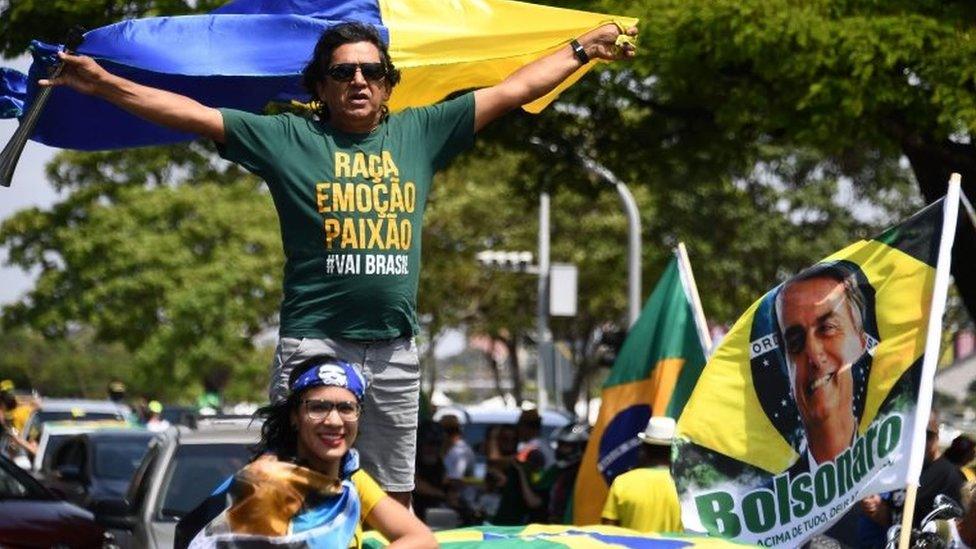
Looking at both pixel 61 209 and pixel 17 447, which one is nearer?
pixel 17 447

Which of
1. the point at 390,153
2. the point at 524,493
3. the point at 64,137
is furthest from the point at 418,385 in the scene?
the point at 524,493

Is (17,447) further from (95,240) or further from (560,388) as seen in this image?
(95,240)

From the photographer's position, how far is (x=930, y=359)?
753 cm

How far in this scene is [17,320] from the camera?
5553cm

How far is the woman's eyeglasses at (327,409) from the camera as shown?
533cm

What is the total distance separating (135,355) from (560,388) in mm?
27859

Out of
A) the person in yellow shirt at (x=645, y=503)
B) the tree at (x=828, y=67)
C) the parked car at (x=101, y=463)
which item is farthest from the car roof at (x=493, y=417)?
the person in yellow shirt at (x=645, y=503)

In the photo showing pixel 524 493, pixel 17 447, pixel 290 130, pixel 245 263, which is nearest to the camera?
pixel 290 130

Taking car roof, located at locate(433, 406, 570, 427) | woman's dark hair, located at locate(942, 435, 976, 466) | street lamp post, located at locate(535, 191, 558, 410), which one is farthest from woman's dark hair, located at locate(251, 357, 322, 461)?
street lamp post, located at locate(535, 191, 558, 410)

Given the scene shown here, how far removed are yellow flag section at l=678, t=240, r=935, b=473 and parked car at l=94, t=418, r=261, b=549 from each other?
14.1 feet

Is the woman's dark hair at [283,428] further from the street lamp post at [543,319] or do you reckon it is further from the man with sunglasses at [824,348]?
the street lamp post at [543,319]

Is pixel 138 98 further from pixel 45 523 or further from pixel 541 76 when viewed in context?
pixel 45 523

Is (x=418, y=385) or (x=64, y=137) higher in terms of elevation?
(x=64, y=137)

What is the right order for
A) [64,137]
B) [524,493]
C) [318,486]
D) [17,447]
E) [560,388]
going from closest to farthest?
[318,486] → [64,137] → [524,493] → [17,447] → [560,388]
